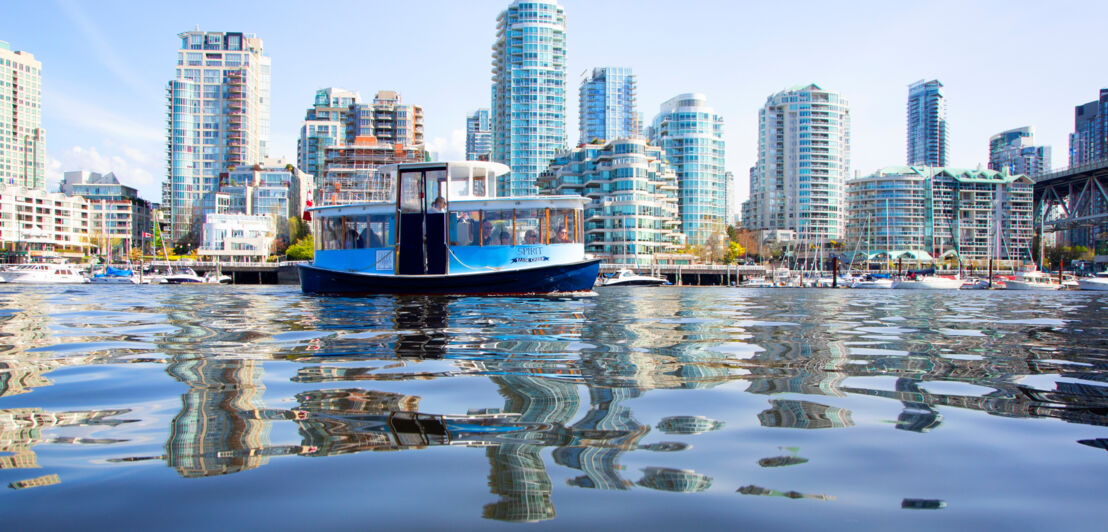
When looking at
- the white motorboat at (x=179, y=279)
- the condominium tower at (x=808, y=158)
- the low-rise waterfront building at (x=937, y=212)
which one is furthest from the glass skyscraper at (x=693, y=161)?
the white motorboat at (x=179, y=279)

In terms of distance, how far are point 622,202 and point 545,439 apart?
67372 mm

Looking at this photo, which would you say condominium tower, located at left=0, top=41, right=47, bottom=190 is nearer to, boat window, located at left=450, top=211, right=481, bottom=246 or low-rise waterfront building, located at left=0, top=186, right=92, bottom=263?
low-rise waterfront building, located at left=0, top=186, right=92, bottom=263

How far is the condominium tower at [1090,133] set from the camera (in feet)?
547

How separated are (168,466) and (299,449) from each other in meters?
0.44

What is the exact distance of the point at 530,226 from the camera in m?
21.2

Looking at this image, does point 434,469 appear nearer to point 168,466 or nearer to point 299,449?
point 299,449

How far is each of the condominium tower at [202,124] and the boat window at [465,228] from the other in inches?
4093

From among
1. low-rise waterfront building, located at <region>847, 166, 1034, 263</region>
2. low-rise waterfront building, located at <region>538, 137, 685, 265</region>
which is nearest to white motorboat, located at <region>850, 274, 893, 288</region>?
low-rise waterfront building, located at <region>538, 137, 685, 265</region>

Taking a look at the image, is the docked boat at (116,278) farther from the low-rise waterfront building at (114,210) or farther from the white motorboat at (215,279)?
the low-rise waterfront building at (114,210)

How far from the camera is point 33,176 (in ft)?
470

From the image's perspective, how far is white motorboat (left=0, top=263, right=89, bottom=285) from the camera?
48.0 meters

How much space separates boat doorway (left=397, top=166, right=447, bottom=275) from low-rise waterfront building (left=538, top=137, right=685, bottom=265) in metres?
46.4

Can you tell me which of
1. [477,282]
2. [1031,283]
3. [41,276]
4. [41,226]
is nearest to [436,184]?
[477,282]

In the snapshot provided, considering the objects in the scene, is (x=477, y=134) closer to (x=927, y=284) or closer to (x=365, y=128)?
(x=365, y=128)
